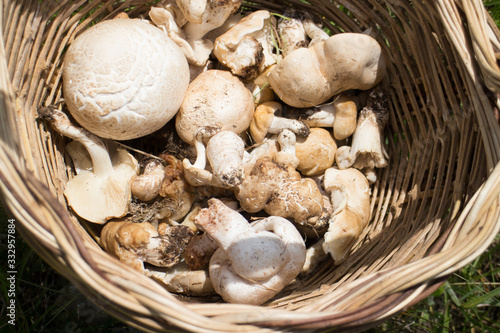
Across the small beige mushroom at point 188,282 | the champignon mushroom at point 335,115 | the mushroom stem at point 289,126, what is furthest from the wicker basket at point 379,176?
the mushroom stem at point 289,126

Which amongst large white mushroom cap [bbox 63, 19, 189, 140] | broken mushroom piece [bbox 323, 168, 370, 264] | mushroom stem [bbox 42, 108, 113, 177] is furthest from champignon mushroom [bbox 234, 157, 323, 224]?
mushroom stem [bbox 42, 108, 113, 177]

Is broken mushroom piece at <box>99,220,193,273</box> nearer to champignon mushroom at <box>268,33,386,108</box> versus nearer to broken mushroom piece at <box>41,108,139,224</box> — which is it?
broken mushroom piece at <box>41,108,139,224</box>

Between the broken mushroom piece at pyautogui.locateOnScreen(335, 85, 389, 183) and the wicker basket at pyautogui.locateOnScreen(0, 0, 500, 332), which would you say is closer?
the wicker basket at pyautogui.locateOnScreen(0, 0, 500, 332)

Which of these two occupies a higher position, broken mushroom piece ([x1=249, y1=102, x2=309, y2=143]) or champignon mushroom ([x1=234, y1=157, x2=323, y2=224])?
broken mushroom piece ([x1=249, y1=102, x2=309, y2=143])

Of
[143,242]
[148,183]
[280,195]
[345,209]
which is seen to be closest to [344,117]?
[345,209]

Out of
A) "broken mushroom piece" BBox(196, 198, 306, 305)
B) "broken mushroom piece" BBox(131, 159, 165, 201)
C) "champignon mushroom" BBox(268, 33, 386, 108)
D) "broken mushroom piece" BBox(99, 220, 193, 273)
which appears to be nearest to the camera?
"broken mushroom piece" BBox(196, 198, 306, 305)

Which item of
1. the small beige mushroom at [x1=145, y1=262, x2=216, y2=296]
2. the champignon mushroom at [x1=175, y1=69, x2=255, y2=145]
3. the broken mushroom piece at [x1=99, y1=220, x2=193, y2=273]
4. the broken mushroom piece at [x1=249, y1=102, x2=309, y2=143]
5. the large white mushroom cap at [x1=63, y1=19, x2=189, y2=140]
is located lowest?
the small beige mushroom at [x1=145, y1=262, x2=216, y2=296]

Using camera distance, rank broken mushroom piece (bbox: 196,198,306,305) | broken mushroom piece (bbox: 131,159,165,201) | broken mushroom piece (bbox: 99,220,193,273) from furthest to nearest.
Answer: broken mushroom piece (bbox: 131,159,165,201) → broken mushroom piece (bbox: 99,220,193,273) → broken mushroom piece (bbox: 196,198,306,305)
